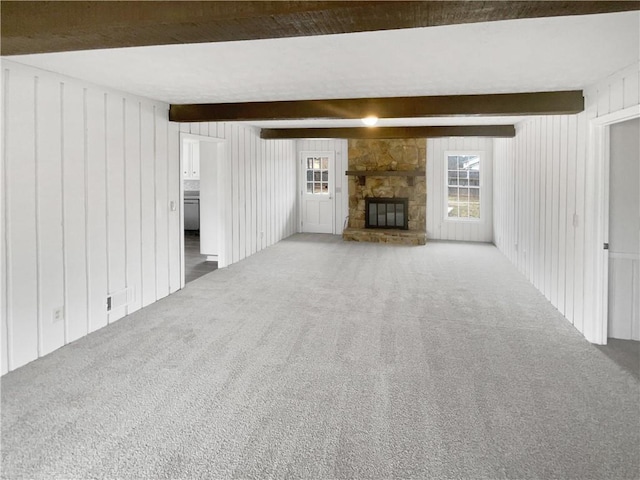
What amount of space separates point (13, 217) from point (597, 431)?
12.6 ft

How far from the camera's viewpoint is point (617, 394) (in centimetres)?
261

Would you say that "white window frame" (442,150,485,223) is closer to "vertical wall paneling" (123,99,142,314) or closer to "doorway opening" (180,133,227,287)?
"doorway opening" (180,133,227,287)

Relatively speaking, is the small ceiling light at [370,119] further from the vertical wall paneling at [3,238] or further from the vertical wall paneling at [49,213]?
the vertical wall paneling at [3,238]

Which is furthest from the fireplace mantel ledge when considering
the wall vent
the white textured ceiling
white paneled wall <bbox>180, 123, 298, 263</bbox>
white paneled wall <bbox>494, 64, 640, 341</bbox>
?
the wall vent

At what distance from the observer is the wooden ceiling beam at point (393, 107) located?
375 centimetres

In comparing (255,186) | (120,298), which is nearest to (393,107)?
(120,298)

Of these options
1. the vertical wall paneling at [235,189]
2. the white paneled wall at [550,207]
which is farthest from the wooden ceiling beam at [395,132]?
the vertical wall paneling at [235,189]

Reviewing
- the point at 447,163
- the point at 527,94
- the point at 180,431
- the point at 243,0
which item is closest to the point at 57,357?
the point at 180,431

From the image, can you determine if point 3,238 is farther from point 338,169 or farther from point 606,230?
point 338,169

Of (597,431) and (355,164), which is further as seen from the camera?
(355,164)

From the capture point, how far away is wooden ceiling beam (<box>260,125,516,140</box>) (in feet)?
21.9

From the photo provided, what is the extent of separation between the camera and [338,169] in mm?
10195

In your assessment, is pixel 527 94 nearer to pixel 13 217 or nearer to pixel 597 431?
pixel 597 431

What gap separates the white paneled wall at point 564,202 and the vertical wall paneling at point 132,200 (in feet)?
13.7
